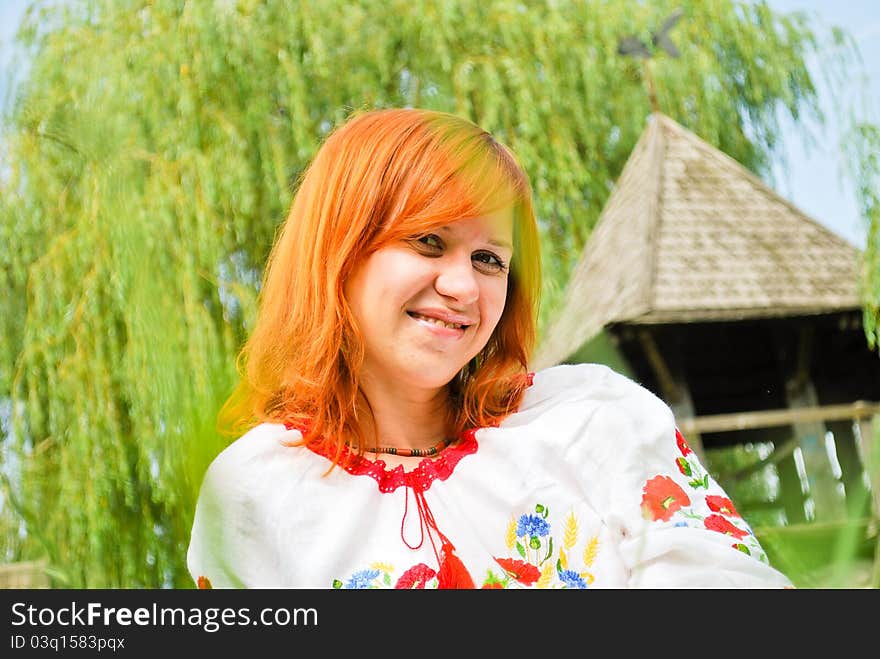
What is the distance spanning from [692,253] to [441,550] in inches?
209

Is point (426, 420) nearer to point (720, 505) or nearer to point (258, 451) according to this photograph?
point (258, 451)

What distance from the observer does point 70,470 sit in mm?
4094

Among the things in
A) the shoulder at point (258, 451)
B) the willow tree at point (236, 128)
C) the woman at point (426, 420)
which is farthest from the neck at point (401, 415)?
the willow tree at point (236, 128)

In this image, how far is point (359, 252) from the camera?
1169mm

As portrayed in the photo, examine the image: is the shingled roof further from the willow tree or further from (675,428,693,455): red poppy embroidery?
(675,428,693,455): red poppy embroidery

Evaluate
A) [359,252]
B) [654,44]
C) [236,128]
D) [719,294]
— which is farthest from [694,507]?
[654,44]

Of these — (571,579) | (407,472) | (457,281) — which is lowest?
(571,579)

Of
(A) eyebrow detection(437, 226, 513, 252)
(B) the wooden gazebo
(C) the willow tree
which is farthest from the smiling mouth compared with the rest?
(B) the wooden gazebo

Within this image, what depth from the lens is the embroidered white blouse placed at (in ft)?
3.32

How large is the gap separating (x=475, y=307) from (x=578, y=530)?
280mm

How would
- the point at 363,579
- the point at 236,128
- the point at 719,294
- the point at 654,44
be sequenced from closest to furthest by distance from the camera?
the point at 363,579 < the point at 236,128 < the point at 719,294 < the point at 654,44

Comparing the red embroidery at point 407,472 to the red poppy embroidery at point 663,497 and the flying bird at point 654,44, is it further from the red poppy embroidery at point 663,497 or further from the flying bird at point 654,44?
the flying bird at point 654,44
